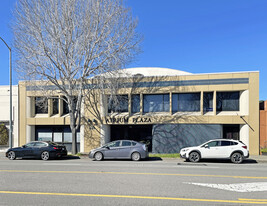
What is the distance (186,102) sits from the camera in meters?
19.5

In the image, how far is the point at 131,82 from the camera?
65.4 ft

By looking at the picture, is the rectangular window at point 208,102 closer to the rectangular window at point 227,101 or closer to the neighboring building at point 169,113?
the neighboring building at point 169,113

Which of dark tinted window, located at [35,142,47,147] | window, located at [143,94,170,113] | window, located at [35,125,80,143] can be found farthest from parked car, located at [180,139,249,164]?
window, located at [35,125,80,143]

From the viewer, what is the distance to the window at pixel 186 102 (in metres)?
19.3

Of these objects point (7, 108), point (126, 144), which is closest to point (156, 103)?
point (126, 144)

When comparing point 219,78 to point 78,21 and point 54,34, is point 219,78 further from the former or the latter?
point 54,34

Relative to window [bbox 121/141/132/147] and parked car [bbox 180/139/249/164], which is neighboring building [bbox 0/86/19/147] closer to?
window [bbox 121/141/132/147]

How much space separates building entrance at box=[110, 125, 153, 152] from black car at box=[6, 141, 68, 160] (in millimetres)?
6398

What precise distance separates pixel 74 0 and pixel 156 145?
12.7 meters

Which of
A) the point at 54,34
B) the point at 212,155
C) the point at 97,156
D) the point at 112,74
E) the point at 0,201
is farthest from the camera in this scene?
the point at 112,74

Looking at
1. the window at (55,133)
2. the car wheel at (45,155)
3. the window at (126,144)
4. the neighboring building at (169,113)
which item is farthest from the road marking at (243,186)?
the window at (55,133)

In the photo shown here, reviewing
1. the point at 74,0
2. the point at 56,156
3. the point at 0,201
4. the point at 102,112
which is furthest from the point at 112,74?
the point at 0,201

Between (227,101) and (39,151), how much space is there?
14.7 metres

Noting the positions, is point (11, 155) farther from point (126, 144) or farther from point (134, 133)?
point (134, 133)
